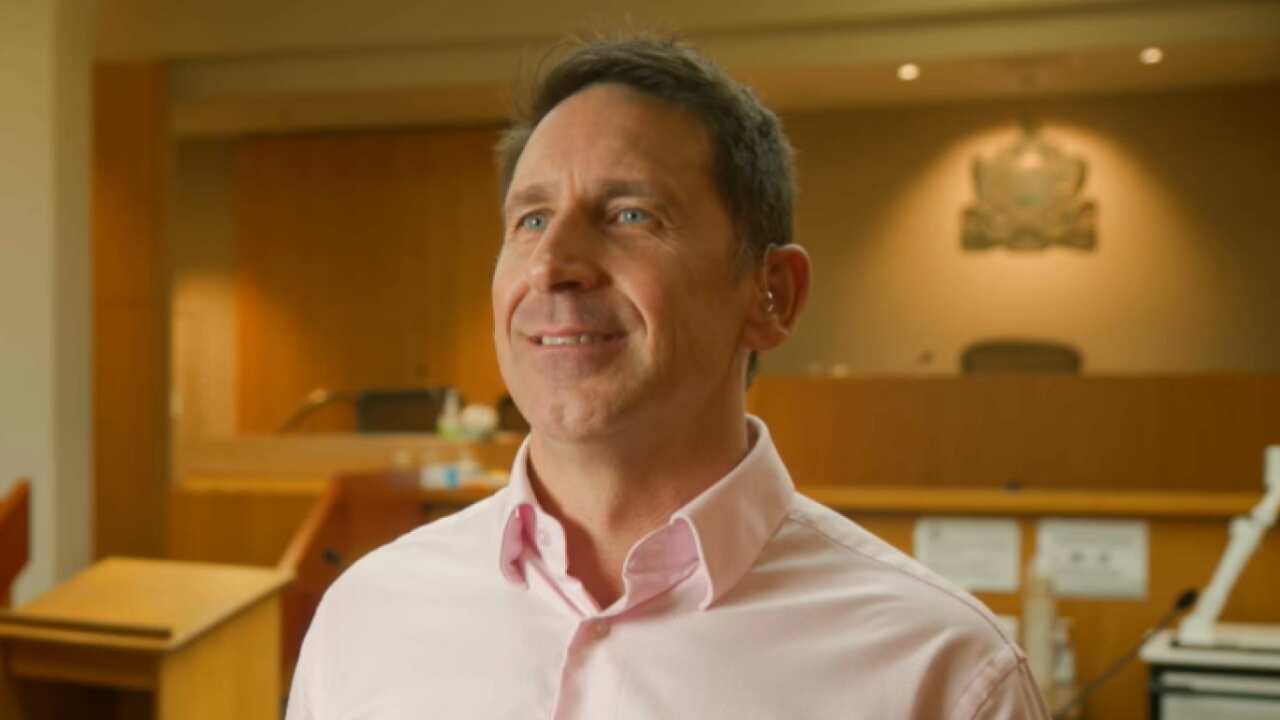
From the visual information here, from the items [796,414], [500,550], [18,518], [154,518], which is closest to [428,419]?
[154,518]

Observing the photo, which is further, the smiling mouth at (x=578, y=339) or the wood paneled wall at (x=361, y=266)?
the wood paneled wall at (x=361, y=266)

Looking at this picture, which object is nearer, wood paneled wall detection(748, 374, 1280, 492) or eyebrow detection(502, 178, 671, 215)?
eyebrow detection(502, 178, 671, 215)

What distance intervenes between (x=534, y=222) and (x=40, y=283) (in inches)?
200

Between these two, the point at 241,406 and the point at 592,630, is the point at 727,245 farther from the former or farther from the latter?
the point at 241,406

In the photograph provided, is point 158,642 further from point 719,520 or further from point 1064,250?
point 1064,250

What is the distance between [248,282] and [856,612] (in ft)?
30.1

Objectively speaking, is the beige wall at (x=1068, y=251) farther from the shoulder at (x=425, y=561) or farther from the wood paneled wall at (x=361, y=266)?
the shoulder at (x=425, y=561)

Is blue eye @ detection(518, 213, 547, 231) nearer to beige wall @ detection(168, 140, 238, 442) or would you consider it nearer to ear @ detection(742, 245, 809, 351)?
ear @ detection(742, 245, 809, 351)

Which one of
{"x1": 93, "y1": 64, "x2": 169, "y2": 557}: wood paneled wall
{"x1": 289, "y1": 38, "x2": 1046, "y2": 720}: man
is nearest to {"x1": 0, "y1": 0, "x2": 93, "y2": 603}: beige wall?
{"x1": 93, "y1": 64, "x2": 169, "y2": 557}: wood paneled wall

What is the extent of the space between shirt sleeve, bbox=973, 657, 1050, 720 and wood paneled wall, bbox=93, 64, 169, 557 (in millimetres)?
8072

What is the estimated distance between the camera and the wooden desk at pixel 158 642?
2.64 meters

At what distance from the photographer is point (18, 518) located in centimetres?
300

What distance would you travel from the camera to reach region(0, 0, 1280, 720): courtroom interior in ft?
11.0

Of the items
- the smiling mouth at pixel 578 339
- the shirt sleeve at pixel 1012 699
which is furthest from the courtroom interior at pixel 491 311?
the shirt sleeve at pixel 1012 699
